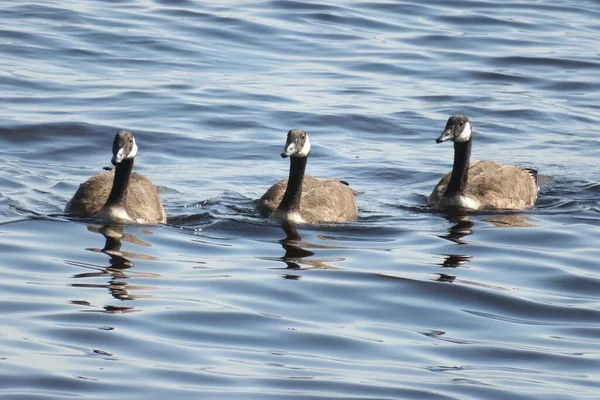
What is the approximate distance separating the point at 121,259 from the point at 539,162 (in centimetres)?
898

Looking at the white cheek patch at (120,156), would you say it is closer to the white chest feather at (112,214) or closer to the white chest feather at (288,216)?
the white chest feather at (112,214)

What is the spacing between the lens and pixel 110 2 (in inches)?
1204

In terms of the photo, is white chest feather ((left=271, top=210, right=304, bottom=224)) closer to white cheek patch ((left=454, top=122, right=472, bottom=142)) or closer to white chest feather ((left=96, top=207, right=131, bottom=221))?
white chest feather ((left=96, top=207, right=131, bottom=221))

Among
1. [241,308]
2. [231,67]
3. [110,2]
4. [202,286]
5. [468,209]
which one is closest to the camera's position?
[241,308]

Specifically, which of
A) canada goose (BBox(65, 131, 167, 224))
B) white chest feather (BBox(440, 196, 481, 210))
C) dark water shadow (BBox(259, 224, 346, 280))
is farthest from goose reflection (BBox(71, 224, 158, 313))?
white chest feather (BBox(440, 196, 481, 210))

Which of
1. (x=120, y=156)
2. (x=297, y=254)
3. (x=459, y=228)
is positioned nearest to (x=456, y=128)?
(x=459, y=228)

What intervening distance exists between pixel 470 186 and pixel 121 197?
16.1 feet

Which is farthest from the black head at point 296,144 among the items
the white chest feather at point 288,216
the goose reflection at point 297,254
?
the goose reflection at point 297,254

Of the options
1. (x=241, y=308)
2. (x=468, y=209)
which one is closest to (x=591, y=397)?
(x=241, y=308)

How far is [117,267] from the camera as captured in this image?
1210cm

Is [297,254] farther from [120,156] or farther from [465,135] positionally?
[465,135]

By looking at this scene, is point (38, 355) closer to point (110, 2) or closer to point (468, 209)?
point (468, 209)

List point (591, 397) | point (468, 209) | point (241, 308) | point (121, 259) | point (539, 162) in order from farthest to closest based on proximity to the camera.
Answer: point (539, 162), point (468, 209), point (121, 259), point (241, 308), point (591, 397)

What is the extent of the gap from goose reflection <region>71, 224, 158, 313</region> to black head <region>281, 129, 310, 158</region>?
1985mm
